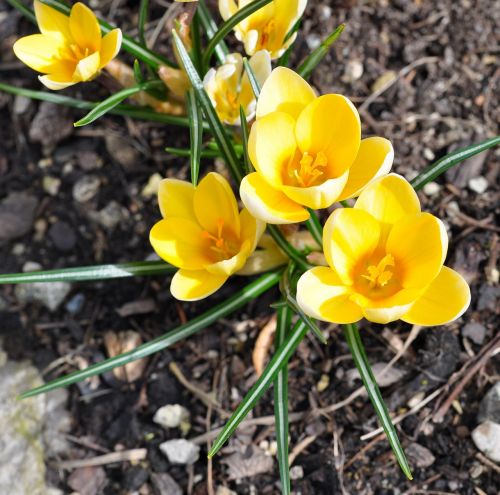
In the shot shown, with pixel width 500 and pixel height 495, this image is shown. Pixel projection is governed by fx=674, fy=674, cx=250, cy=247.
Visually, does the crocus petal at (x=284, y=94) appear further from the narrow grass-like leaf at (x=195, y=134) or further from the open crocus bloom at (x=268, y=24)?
the open crocus bloom at (x=268, y=24)

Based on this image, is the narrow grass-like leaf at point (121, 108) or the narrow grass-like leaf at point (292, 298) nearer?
the narrow grass-like leaf at point (292, 298)

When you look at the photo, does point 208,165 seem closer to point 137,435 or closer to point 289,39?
point 289,39

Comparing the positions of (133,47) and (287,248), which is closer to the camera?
(287,248)

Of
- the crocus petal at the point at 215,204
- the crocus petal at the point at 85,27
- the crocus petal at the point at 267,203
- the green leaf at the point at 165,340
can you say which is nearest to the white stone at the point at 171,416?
the green leaf at the point at 165,340

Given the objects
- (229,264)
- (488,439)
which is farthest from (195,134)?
(488,439)

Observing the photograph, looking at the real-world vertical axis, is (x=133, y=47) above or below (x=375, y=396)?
above

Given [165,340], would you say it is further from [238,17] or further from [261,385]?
[238,17]

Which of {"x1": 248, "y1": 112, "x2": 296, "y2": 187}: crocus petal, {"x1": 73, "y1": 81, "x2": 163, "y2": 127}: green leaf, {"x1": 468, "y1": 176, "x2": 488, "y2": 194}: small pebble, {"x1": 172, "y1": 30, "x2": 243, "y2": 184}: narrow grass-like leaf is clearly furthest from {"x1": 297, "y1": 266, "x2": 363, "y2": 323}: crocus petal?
{"x1": 468, "y1": 176, "x2": 488, "y2": 194}: small pebble
